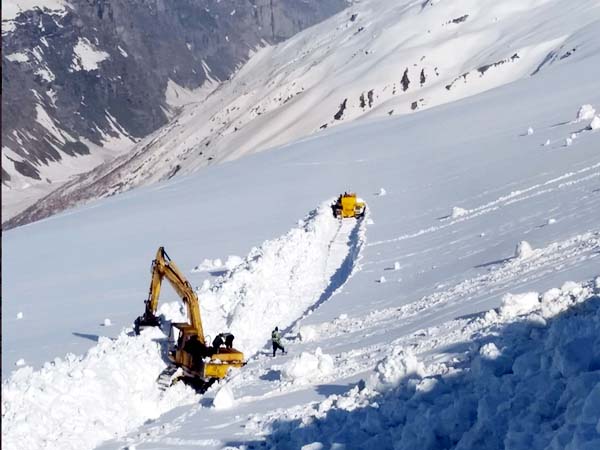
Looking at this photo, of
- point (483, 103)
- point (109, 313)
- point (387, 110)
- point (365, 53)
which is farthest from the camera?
point (365, 53)

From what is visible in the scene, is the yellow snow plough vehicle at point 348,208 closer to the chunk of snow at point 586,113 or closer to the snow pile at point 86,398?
the chunk of snow at point 586,113

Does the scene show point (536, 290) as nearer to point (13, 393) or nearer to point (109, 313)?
point (13, 393)

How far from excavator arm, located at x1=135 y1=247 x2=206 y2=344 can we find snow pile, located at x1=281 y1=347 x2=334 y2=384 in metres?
2.80

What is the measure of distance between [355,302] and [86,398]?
5.46 metres

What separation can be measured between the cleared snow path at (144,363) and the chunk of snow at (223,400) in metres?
0.48

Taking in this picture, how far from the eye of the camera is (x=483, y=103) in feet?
136

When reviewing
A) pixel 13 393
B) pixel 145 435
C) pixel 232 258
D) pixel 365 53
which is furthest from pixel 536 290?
pixel 365 53

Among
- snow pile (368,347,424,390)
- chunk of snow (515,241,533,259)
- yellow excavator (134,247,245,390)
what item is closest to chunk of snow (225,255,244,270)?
yellow excavator (134,247,245,390)

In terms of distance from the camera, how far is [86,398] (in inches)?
549

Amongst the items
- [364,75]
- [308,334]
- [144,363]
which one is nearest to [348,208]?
[308,334]

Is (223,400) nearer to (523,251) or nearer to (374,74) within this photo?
(523,251)

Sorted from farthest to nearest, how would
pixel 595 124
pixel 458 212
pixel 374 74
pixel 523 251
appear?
pixel 374 74, pixel 595 124, pixel 458 212, pixel 523 251

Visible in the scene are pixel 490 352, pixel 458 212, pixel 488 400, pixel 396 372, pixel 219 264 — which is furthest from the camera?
pixel 219 264

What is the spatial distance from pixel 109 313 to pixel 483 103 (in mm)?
25437
